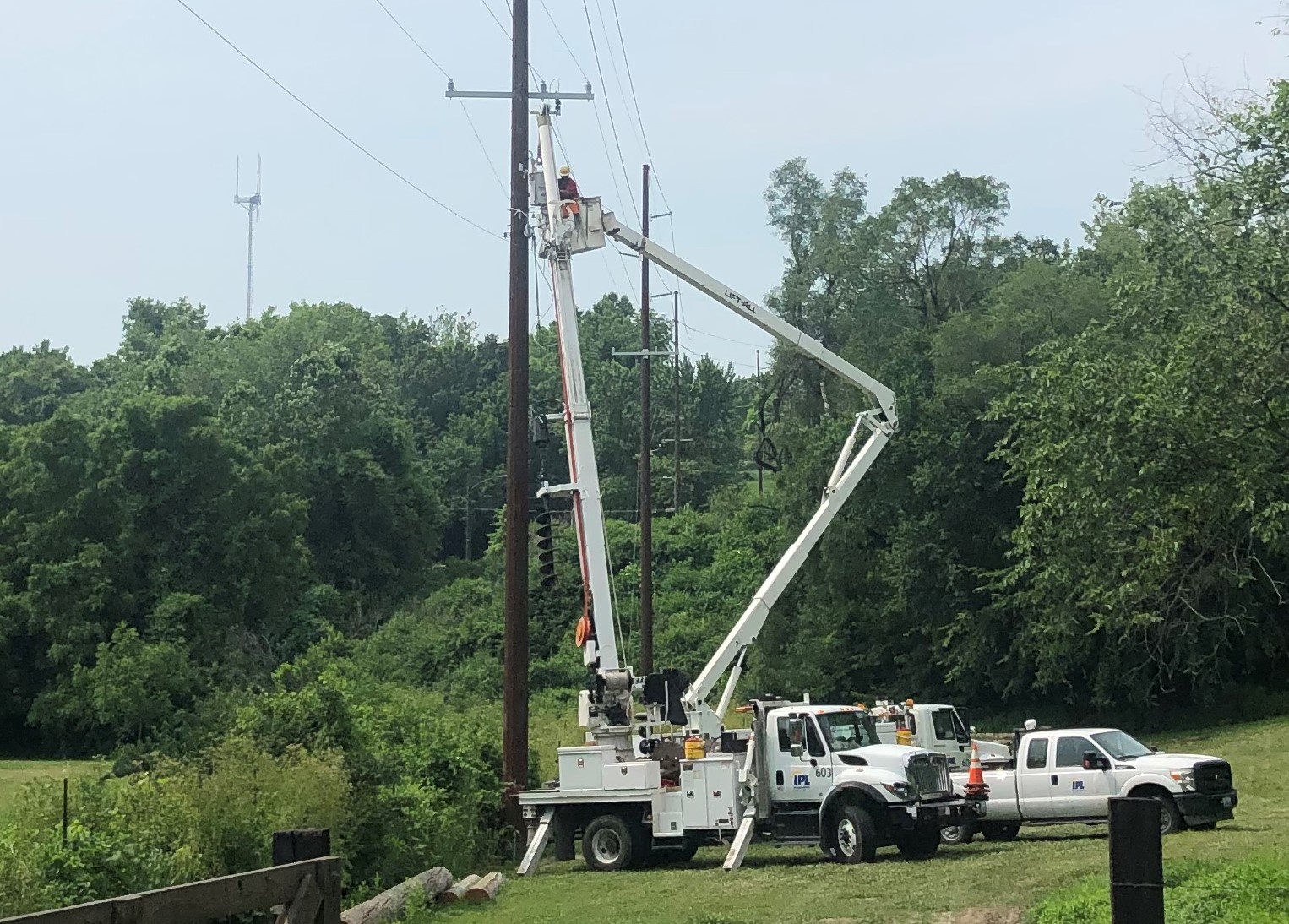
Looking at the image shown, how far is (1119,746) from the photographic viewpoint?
2364 centimetres

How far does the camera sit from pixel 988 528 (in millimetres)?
51969

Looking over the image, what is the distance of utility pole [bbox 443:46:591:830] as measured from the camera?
77.2ft

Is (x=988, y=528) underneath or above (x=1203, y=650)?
above

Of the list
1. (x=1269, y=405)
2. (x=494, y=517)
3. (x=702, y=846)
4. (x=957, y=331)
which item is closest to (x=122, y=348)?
(x=494, y=517)

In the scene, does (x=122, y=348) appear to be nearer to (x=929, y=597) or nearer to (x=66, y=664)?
(x=66, y=664)

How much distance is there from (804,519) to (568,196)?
1279 inches

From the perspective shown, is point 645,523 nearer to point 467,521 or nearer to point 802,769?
point 802,769

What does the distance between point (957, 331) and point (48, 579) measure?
33438mm

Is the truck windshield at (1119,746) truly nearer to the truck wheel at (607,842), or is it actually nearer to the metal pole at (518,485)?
the truck wheel at (607,842)

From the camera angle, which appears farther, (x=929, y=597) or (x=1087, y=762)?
(x=929, y=597)

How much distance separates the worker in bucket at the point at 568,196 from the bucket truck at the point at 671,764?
0.13 ft

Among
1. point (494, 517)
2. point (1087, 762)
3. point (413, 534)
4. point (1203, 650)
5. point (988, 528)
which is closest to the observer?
point (1087, 762)

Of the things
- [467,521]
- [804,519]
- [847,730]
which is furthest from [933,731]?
[467,521]

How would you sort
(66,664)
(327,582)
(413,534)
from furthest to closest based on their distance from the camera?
1. (413,534)
2. (327,582)
3. (66,664)
